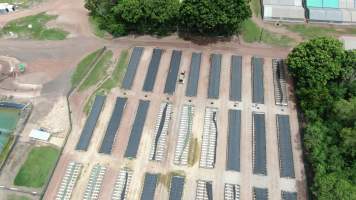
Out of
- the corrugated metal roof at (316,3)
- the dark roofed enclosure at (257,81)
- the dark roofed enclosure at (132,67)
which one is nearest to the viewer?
the dark roofed enclosure at (257,81)

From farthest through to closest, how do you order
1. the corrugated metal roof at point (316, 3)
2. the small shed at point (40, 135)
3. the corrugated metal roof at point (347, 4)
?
the corrugated metal roof at point (316, 3)
the corrugated metal roof at point (347, 4)
the small shed at point (40, 135)

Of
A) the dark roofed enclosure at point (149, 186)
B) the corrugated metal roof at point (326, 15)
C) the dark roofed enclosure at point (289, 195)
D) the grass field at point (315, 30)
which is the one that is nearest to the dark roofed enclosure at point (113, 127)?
the dark roofed enclosure at point (149, 186)

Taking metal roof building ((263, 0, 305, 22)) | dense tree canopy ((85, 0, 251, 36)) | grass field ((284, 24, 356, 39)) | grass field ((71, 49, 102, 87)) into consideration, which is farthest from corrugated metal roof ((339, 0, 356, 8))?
grass field ((71, 49, 102, 87))

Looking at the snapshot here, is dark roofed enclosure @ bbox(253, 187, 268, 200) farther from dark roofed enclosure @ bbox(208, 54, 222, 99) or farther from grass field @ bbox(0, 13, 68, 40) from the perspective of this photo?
grass field @ bbox(0, 13, 68, 40)

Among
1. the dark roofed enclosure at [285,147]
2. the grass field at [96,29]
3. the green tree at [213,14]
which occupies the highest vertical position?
the green tree at [213,14]

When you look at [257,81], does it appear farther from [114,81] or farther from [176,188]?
[114,81]

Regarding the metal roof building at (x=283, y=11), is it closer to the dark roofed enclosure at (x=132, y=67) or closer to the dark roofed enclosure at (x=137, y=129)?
the dark roofed enclosure at (x=132, y=67)
